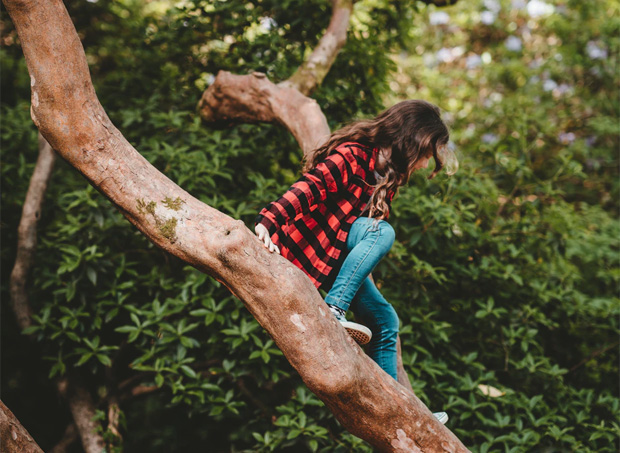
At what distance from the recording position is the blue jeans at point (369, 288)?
207 centimetres

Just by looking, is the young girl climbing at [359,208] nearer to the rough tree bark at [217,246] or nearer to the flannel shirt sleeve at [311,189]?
the flannel shirt sleeve at [311,189]

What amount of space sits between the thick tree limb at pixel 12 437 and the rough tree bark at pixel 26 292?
157cm

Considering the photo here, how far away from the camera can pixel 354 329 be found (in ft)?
6.51

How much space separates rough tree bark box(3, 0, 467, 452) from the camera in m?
1.73

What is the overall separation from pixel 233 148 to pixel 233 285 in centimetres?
209

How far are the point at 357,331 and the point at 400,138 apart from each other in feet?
2.77

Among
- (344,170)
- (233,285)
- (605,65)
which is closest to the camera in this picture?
(233,285)

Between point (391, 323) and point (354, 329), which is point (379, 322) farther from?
point (354, 329)

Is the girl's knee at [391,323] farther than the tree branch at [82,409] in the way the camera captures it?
No

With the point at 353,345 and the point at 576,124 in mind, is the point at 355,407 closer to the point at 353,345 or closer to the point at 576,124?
the point at 353,345

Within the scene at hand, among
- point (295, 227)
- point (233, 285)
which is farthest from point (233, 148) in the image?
point (233, 285)

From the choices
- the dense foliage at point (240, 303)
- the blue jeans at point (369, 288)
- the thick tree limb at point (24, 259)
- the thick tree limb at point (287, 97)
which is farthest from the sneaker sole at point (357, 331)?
the thick tree limb at point (24, 259)

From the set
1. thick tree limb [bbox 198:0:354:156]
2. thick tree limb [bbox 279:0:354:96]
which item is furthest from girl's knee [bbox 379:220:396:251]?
thick tree limb [bbox 279:0:354:96]

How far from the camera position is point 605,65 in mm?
6719
